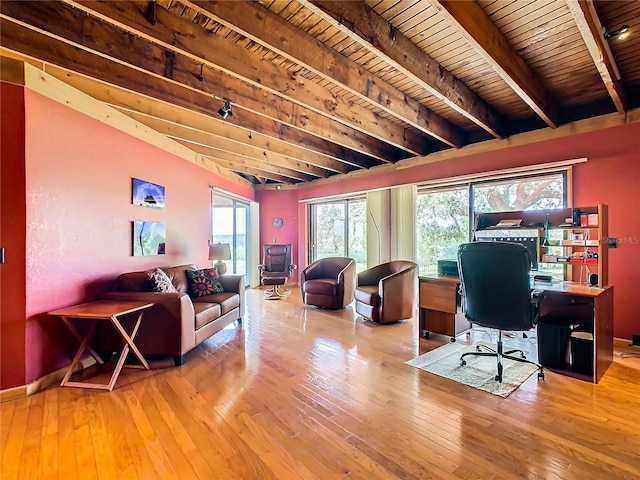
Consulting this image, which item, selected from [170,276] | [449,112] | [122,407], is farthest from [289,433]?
[449,112]

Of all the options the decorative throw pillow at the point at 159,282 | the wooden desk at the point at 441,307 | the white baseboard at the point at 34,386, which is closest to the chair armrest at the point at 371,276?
the wooden desk at the point at 441,307

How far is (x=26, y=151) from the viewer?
2.34 m

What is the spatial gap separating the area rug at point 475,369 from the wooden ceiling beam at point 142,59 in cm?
293

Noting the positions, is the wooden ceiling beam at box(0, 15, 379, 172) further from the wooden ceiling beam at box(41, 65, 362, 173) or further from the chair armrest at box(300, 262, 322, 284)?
the chair armrest at box(300, 262, 322, 284)

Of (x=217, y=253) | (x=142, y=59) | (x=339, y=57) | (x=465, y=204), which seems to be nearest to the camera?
(x=142, y=59)

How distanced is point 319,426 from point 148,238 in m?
3.04

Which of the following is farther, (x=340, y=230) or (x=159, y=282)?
(x=340, y=230)

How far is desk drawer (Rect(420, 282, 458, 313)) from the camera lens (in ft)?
10.9

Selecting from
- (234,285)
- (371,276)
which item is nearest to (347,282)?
(371,276)

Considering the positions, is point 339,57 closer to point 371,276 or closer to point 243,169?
point 371,276

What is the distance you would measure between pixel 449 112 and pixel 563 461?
11.9 ft

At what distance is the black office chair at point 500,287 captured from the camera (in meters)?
2.40

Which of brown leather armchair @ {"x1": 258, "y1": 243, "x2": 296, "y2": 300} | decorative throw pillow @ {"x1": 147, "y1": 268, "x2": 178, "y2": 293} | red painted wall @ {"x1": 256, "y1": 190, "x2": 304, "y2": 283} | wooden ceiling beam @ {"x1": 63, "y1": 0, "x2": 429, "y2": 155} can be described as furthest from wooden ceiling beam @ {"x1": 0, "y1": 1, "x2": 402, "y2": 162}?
red painted wall @ {"x1": 256, "y1": 190, "x2": 304, "y2": 283}

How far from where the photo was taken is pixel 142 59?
2438mm
